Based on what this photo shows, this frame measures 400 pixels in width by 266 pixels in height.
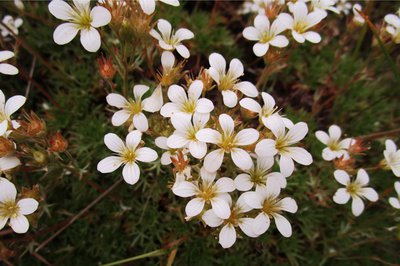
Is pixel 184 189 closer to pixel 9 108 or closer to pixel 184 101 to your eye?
pixel 184 101

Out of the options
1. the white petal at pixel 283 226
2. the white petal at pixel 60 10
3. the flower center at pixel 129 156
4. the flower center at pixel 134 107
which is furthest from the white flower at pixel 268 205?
the white petal at pixel 60 10

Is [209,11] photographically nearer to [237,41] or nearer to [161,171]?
[237,41]

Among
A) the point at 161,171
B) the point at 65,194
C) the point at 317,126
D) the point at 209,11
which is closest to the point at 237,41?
the point at 209,11

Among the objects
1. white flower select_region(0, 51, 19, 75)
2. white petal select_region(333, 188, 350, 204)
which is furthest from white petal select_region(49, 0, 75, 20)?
white petal select_region(333, 188, 350, 204)

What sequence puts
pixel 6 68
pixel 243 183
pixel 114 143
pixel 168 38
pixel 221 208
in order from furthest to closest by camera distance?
pixel 168 38 → pixel 6 68 → pixel 114 143 → pixel 243 183 → pixel 221 208

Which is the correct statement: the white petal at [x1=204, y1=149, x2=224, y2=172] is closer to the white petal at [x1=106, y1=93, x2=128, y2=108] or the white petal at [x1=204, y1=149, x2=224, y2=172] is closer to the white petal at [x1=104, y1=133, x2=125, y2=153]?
the white petal at [x1=104, y1=133, x2=125, y2=153]

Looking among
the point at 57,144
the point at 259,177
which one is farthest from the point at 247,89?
the point at 57,144
